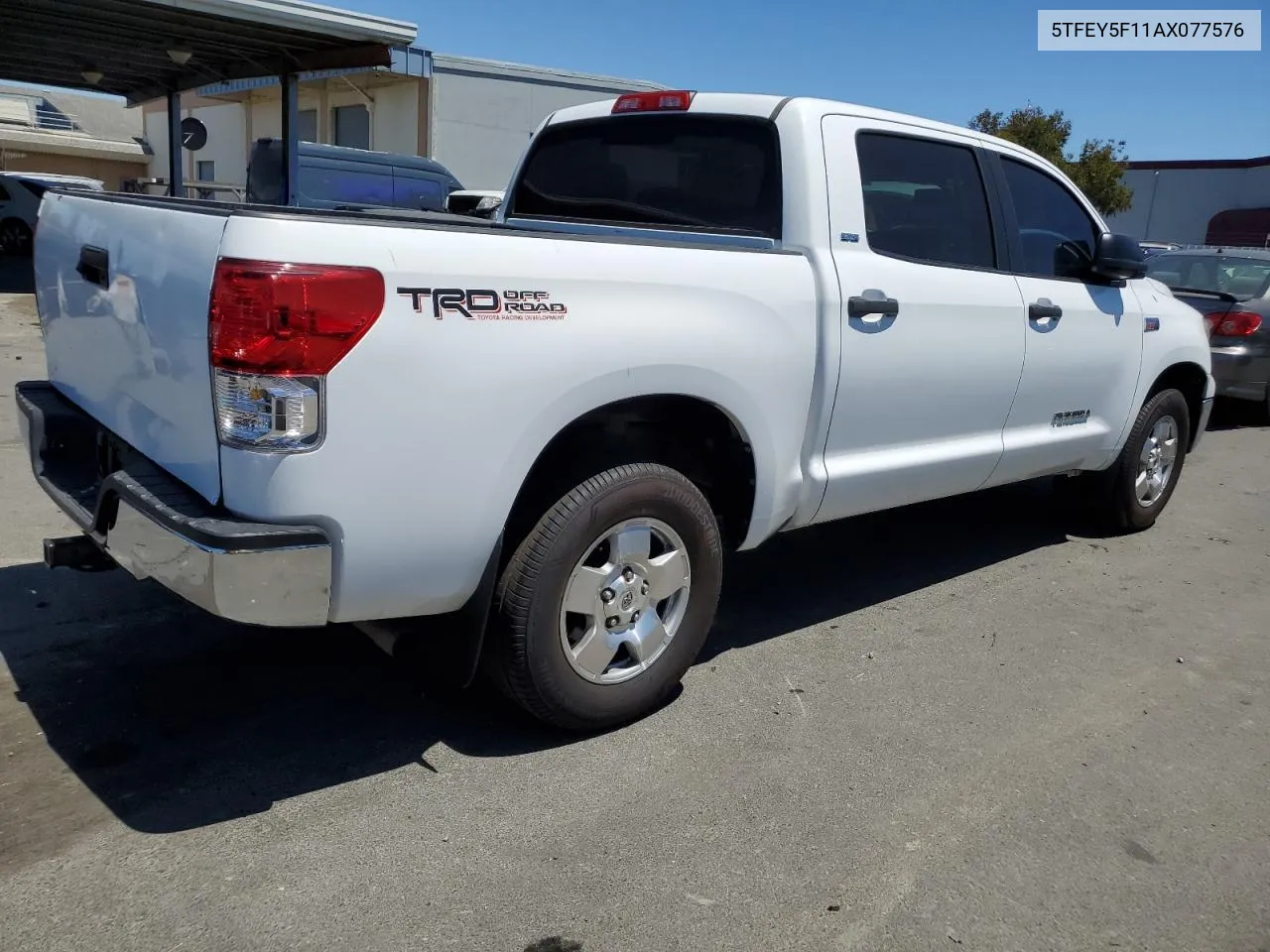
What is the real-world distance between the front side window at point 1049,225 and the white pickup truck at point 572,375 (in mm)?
22

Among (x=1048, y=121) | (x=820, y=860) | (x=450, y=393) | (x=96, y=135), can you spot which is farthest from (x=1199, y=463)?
(x=96, y=135)

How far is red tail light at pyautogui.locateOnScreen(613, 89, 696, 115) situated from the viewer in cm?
443

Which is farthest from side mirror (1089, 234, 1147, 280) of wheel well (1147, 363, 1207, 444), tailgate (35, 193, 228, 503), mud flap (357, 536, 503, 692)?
tailgate (35, 193, 228, 503)

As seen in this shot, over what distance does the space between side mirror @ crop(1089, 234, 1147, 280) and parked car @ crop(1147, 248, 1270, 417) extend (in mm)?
5164

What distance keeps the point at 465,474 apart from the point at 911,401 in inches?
81.3

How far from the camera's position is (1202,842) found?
3.15m

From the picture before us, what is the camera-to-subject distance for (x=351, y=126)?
27844 millimetres

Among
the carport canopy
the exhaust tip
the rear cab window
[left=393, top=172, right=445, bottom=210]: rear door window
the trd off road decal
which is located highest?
the carport canopy

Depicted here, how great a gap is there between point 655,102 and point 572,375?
1974 mm

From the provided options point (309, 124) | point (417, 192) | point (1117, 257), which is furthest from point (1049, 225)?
point (309, 124)

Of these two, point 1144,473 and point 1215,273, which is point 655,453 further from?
point 1215,273

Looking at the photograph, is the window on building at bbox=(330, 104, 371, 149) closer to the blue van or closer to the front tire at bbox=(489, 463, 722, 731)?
the blue van

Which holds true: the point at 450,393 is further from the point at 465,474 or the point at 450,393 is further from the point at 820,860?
the point at 820,860

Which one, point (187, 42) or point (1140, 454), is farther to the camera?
point (187, 42)
